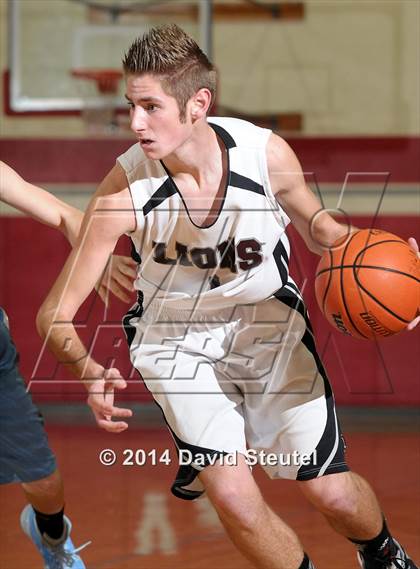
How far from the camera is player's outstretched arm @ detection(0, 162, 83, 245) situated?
326 cm

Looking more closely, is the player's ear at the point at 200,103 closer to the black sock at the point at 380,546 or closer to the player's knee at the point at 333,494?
the player's knee at the point at 333,494

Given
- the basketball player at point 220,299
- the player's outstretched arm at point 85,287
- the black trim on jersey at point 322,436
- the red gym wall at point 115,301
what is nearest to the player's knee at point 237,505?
the basketball player at point 220,299

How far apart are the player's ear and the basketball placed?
1.90ft

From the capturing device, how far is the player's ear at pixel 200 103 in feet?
10.5

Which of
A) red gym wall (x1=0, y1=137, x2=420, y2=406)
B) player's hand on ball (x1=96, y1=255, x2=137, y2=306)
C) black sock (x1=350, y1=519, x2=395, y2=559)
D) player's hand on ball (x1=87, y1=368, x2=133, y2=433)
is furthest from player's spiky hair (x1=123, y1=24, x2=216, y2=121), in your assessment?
red gym wall (x1=0, y1=137, x2=420, y2=406)

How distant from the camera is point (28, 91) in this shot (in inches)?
311

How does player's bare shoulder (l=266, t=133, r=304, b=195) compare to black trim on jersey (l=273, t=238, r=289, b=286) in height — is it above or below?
above

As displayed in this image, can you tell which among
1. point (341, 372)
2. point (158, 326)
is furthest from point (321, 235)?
point (341, 372)

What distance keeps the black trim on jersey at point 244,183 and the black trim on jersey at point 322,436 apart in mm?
352

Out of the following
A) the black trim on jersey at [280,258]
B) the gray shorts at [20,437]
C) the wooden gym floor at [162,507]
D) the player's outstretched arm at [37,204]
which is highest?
the player's outstretched arm at [37,204]

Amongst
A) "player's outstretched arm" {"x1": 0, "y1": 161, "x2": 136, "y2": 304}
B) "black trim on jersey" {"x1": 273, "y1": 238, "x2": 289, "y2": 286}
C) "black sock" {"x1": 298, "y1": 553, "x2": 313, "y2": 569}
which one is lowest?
"black sock" {"x1": 298, "y1": 553, "x2": 313, "y2": 569}

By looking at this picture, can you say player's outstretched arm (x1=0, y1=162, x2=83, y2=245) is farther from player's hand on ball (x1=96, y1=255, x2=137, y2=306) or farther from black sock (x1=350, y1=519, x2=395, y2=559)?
black sock (x1=350, y1=519, x2=395, y2=559)

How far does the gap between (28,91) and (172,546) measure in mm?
4538

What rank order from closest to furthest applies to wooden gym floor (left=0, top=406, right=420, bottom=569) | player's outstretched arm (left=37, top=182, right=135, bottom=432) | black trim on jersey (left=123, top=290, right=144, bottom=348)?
player's outstretched arm (left=37, top=182, right=135, bottom=432), black trim on jersey (left=123, top=290, right=144, bottom=348), wooden gym floor (left=0, top=406, right=420, bottom=569)
